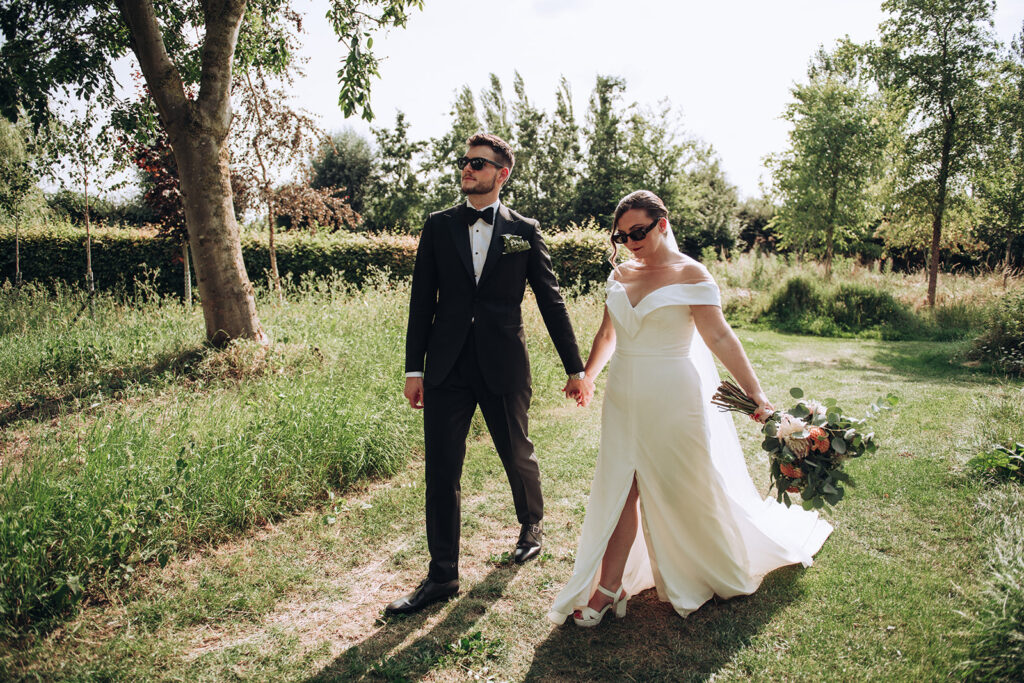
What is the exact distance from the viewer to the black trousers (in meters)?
3.44

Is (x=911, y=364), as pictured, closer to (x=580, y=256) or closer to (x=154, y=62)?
(x=580, y=256)

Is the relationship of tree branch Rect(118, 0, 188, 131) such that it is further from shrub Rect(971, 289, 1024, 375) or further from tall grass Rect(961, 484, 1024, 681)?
shrub Rect(971, 289, 1024, 375)

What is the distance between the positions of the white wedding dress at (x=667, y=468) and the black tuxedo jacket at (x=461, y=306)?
0.65 metres

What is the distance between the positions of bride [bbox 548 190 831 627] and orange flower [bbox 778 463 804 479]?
28 cm

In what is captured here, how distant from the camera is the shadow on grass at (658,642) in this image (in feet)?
9.01

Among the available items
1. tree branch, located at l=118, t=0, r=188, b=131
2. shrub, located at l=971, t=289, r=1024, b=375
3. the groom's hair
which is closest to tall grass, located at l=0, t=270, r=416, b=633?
tree branch, located at l=118, t=0, r=188, b=131

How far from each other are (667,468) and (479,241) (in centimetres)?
172

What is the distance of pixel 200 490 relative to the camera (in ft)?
13.3

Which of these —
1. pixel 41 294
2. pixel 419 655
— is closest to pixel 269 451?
pixel 419 655

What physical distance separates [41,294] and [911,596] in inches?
417

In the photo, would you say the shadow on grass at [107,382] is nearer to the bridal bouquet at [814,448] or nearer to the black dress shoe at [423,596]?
the black dress shoe at [423,596]

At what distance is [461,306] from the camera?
3.54 metres

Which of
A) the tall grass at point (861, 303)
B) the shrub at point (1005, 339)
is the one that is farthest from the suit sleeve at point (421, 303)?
the tall grass at point (861, 303)

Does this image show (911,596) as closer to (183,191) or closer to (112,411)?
(112,411)
